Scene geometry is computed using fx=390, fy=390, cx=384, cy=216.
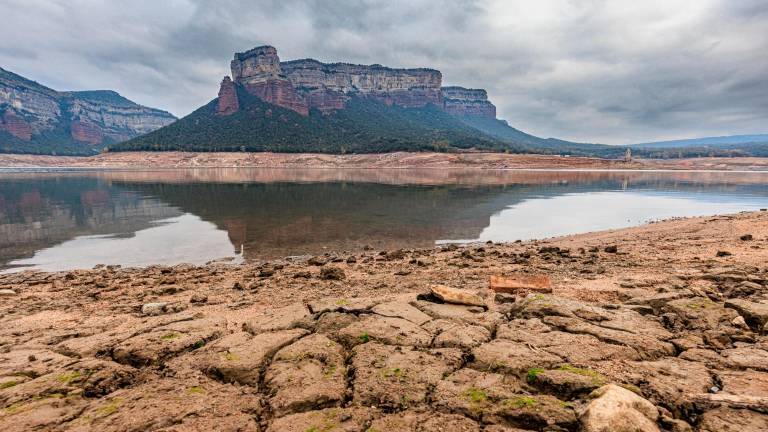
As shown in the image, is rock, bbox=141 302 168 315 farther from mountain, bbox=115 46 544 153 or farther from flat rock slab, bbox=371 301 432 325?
mountain, bbox=115 46 544 153

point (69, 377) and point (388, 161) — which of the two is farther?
point (388, 161)

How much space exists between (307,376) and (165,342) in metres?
2.30

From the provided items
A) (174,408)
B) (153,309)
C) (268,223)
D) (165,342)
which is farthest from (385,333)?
(268,223)

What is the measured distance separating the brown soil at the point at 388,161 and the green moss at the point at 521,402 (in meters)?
109

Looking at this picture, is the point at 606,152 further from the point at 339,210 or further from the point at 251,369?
the point at 251,369

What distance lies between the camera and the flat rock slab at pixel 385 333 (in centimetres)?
511

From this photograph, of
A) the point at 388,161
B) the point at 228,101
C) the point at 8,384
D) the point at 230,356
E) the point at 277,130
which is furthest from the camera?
the point at 228,101

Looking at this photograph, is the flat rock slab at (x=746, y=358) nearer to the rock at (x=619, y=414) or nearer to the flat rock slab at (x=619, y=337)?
the flat rock slab at (x=619, y=337)

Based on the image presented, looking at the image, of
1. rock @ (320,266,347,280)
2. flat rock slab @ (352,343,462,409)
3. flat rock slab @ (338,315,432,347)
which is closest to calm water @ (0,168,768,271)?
rock @ (320,266,347,280)

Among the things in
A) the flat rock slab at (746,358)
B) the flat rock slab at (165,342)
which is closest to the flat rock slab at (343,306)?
the flat rock slab at (165,342)

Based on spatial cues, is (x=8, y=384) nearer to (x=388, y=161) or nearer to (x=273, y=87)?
(x=388, y=161)

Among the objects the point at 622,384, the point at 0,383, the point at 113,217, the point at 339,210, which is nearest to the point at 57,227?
the point at 113,217

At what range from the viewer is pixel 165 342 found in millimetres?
5227

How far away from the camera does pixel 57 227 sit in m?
20.6
